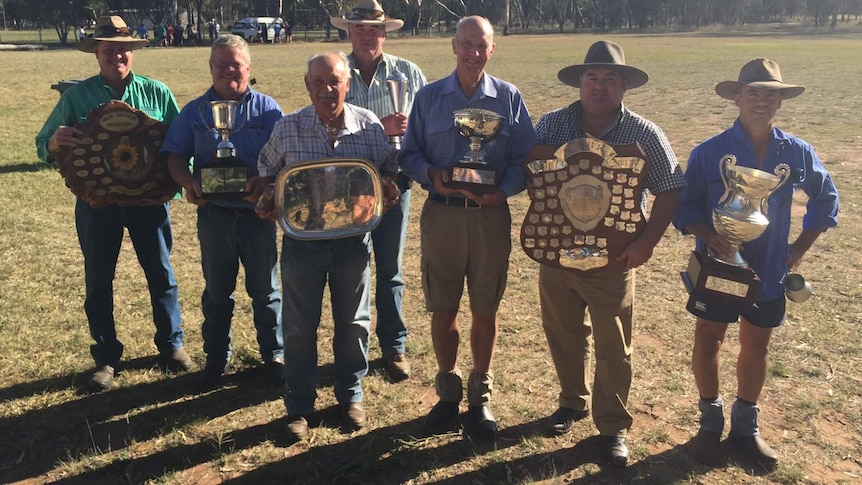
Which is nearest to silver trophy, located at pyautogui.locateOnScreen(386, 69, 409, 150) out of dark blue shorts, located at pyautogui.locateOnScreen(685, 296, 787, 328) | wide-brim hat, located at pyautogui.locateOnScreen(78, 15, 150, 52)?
wide-brim hat, located at pyautogui.locateOnScreen(78, 15, 150, 52)

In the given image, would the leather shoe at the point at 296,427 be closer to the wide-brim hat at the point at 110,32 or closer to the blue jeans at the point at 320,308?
the blue jeans at the point at 320,308

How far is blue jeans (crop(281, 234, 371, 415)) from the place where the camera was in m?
3.79

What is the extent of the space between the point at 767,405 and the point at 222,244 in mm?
3826

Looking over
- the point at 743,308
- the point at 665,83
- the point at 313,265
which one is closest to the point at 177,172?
the point at 313,265

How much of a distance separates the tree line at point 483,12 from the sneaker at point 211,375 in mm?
63519

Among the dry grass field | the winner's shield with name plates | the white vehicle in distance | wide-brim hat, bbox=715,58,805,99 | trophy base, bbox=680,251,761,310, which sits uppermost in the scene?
the white vehicle in distance

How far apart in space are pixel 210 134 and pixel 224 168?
0.35m

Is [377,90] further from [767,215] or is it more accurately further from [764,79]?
[767,215]

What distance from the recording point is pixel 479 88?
3770 mm

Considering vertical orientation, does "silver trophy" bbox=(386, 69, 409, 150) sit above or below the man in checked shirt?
above

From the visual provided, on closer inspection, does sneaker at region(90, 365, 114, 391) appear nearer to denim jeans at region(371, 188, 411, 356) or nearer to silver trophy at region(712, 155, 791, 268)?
denim jeans at region(371, 188, 411, 356)

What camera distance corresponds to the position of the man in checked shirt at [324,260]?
3.64m

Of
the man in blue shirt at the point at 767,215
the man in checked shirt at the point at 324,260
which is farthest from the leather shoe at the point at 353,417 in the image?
the man in blue shirt at the point at 767,215

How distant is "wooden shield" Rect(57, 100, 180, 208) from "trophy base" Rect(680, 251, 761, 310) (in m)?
3.37
